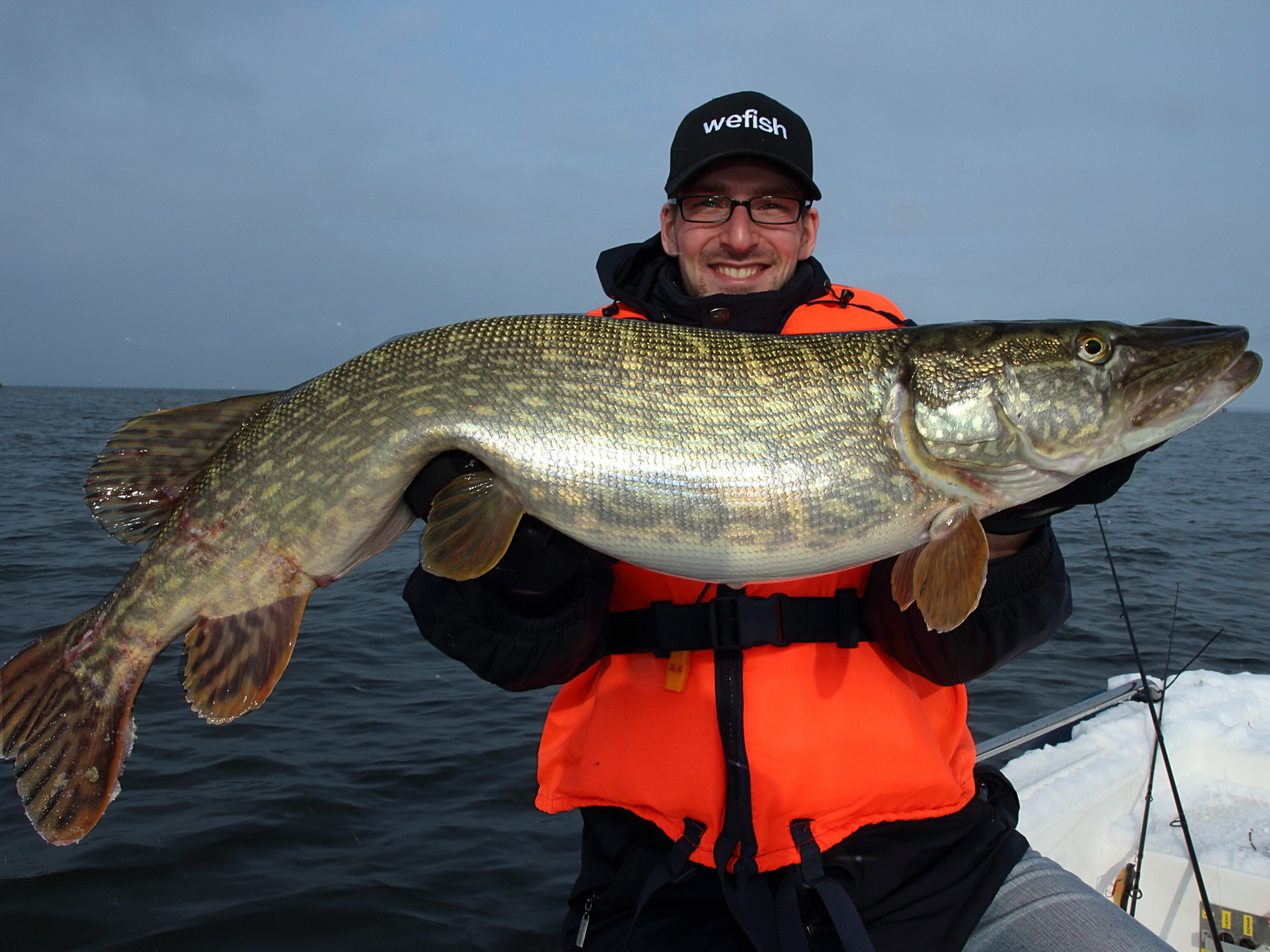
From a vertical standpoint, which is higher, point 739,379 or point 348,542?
point 739,379

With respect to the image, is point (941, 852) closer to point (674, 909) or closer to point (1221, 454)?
point (674, 909)

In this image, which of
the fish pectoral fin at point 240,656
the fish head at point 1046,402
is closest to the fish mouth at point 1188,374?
the fish head at point 1046,402

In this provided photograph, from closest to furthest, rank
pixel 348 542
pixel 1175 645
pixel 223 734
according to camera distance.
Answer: pixel 348 542
pixel 223 734
pixel 1175 645

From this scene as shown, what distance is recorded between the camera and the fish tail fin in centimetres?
216

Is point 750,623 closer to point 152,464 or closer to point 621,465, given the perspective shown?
point 621,465

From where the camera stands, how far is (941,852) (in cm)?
220

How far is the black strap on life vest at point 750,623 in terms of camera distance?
7.57 ft

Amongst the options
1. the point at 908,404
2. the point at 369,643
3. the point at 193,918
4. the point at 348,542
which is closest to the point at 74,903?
the point at 193,918

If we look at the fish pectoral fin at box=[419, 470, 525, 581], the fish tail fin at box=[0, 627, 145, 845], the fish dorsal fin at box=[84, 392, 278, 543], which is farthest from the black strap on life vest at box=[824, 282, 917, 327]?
the fish tail fin at box=[0, 627, 145, 845]

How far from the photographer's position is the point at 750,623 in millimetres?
2314

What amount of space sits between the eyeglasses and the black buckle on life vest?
1449mm

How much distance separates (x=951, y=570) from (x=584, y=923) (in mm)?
1387

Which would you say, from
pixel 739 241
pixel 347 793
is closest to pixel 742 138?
pixel 739 241

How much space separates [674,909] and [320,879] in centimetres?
297
